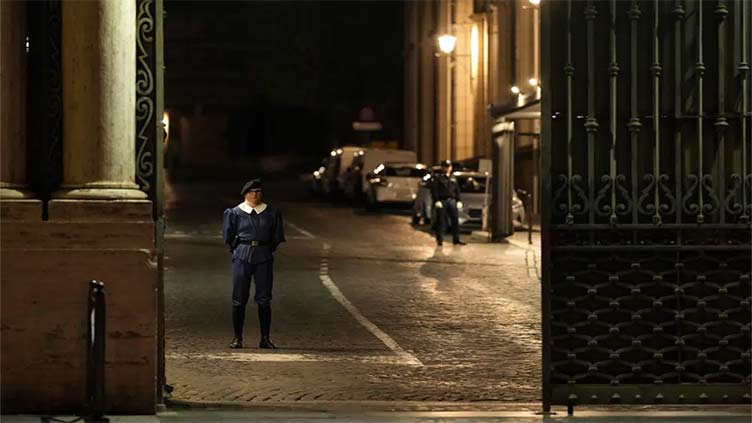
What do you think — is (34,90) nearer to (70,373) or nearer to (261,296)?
(70,373)

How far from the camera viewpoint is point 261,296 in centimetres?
1548

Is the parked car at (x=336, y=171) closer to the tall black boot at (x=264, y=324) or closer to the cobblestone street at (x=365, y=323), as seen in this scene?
the cobblestone street at (x=365, y=323)

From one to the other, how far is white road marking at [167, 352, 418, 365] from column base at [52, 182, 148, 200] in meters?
3.97

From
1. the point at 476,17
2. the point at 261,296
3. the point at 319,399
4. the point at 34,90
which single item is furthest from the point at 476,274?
the point at 476,17

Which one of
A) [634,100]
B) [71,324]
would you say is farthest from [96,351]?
[634,100]

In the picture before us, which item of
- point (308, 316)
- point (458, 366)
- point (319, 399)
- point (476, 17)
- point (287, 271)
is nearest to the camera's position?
point (319, 399)

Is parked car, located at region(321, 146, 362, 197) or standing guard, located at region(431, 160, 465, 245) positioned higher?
parked car, located at region(321, 146, 362, 197)

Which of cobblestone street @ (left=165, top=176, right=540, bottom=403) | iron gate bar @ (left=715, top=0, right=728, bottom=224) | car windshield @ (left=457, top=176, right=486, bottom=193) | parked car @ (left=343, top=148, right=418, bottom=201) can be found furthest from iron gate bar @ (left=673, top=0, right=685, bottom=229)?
parked car @ (left=343, top=148, right=418, bottom=201)

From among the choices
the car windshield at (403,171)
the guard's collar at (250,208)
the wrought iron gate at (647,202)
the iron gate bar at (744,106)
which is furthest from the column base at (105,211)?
the car windshield at (403,171)

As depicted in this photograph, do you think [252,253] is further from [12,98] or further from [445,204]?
[445,204]

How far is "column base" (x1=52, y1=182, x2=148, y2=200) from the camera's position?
1070 centimetres

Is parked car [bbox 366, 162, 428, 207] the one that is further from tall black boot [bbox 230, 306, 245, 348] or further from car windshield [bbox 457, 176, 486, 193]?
tall black boot [bbox 230, 306, 245, 348]

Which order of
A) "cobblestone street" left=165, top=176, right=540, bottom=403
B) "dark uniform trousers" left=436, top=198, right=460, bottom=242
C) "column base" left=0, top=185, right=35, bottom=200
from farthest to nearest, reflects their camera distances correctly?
1. "dark uniform trousers" left=436, top=198, right=460, bottom=242
2. "cobblestone street" left=165, top=176, right=540, bottom=403
3. "column base" left=0, top=185, right=35, bottom=200

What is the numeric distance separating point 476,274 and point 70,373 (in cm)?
1502
